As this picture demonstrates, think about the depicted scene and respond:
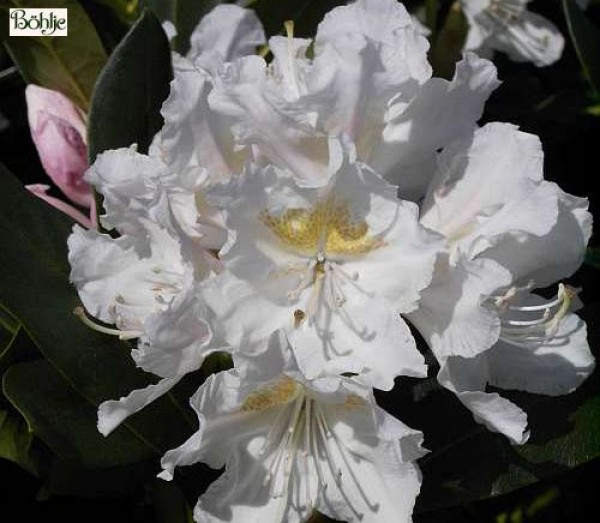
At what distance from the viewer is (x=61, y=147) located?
1.12m

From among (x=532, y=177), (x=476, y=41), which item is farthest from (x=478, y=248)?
(x=476, y=41)

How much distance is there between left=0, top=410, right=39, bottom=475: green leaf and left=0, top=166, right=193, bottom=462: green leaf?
0.10 metres

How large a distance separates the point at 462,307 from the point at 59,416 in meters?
0.37

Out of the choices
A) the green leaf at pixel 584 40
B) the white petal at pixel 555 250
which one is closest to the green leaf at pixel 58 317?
the white petal at pixel 555 250

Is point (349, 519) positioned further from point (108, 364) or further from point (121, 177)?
point (121, 177)

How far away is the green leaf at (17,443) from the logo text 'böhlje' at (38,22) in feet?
1.38

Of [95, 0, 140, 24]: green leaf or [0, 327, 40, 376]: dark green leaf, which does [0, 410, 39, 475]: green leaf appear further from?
[95, 0, 140, 24]: green leaf

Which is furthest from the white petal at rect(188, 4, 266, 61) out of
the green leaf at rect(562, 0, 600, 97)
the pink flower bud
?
the green leaf at rect(562, 0, 600, 97)

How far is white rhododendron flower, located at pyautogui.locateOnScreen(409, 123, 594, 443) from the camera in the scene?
837 millimetres

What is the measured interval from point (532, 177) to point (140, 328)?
350 millimetres

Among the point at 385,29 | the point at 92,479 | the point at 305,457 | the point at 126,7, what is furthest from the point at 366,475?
the point at 126,7

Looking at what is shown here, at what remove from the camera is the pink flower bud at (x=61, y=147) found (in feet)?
3.67

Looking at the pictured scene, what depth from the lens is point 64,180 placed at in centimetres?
112

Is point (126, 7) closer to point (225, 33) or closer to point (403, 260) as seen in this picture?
point (225, 33)
